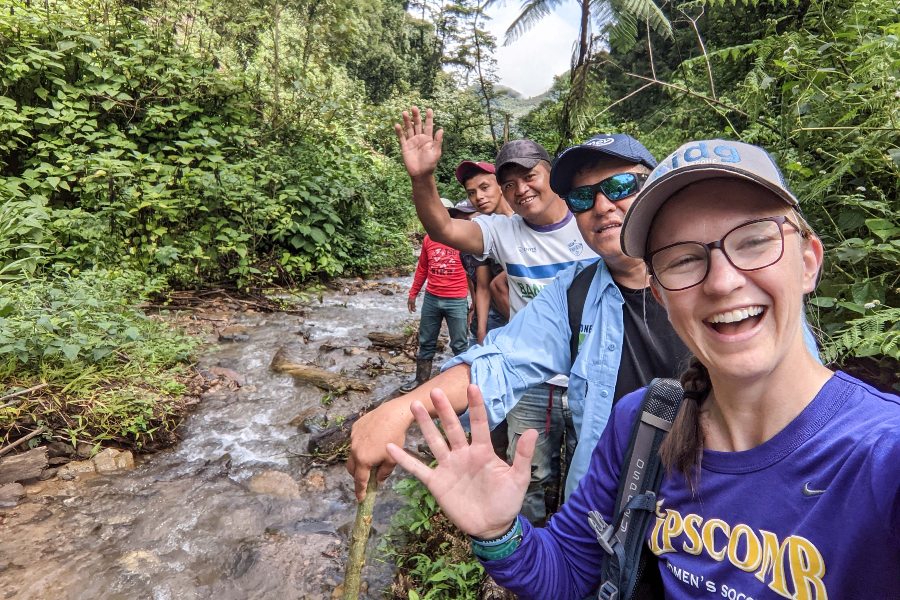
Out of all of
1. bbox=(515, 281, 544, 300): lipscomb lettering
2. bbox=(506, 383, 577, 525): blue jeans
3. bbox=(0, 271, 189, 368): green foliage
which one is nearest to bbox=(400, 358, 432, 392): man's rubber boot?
bbox=(0, 271, 189, 368): green foliage

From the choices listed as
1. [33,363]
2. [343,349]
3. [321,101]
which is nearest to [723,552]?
[33,363]

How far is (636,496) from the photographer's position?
3.97 feet

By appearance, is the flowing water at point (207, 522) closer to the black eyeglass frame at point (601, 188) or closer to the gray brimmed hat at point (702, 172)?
the black eyeglass frame at point (601, 188)

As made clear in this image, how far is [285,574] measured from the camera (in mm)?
3104

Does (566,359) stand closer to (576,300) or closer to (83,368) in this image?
(576,300)

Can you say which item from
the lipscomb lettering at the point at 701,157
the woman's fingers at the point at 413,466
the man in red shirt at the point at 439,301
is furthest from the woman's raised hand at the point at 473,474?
the man in red shirt at the point at 439,301

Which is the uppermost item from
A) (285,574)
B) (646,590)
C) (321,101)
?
(321,101)

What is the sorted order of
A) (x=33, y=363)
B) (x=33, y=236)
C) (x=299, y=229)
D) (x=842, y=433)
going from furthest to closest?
1. (x=299, y=229)
2. (x=33, y=236)
3. (x=33, y=363)
4. (x=842, y=433)

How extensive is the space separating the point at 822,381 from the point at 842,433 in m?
0.15

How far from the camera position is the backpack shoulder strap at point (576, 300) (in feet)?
6.28

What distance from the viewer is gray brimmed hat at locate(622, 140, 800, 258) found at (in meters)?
1.04

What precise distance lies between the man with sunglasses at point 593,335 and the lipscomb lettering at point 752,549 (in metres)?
0.63

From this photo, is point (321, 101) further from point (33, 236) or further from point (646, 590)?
point (646, 590)

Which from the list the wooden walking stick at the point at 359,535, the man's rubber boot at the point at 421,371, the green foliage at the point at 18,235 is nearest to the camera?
the wooden walking stick at the point at 359,535
